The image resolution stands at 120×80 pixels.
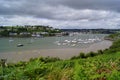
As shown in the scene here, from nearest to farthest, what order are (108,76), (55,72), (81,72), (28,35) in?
(108,76) → (81,72) → (55,72) → (28,35)

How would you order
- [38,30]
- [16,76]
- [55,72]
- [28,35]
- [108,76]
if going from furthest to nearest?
[38,30] → [28,35] → [55,72] → [16,76] → [108,76]

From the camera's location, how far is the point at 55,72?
494cm

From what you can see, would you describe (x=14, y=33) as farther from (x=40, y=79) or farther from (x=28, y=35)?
(x=40, y=79)

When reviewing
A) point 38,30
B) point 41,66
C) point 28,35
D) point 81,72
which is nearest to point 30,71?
point 41,66

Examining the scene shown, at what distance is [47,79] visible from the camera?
4.62 meters

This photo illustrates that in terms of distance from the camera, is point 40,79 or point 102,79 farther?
point 40,79

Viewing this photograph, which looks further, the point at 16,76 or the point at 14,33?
the point at 14,33

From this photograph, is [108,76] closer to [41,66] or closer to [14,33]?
[41,66]

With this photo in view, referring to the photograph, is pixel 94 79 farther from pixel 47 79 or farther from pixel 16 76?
pixel 16 76

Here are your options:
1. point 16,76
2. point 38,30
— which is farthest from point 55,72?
point 38,30

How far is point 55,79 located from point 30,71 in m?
0.46

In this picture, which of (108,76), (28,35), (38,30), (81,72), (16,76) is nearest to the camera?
(108,76)

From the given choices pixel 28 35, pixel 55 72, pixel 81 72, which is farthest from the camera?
pixel 28 35

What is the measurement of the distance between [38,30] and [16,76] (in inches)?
6630
